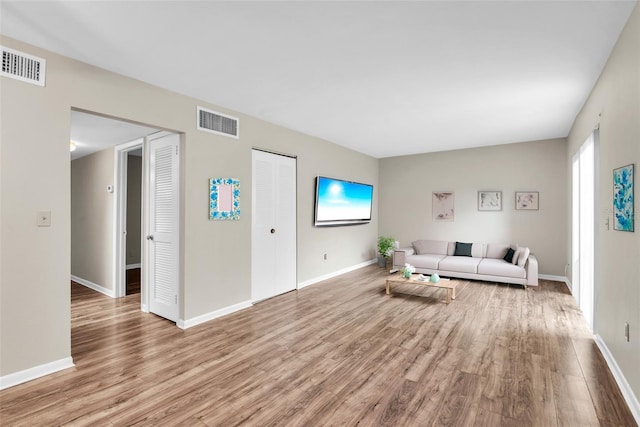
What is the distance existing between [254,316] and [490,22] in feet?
12.3

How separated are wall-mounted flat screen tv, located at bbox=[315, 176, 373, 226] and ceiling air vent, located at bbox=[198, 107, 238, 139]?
1.92 metres

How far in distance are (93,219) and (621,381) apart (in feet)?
23.2

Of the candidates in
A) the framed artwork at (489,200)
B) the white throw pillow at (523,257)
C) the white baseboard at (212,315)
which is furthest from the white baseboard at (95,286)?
the framed artwork at (489,200)

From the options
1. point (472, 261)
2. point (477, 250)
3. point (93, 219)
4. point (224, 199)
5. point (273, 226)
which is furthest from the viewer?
point (477, 250)

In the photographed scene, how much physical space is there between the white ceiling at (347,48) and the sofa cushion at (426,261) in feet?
9.77

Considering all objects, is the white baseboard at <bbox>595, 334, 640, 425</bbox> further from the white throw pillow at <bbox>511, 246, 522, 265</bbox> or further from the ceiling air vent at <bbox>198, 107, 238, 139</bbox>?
the ceiling air vent at <bbox>198, 107, 238, 139</bbox>

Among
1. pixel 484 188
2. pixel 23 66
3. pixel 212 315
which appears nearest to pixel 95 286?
pixel 212 315

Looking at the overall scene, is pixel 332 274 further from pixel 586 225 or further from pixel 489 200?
pixel 586 225

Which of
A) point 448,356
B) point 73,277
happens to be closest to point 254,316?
point 448,356

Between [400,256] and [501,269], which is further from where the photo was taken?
[400,256]

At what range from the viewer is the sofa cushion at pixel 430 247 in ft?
22.4

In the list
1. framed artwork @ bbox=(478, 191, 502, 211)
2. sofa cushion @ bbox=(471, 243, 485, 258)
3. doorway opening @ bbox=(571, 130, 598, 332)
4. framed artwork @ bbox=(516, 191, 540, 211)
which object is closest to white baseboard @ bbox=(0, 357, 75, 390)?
doorway opening @ bbox=(571, 130, 598, 332)

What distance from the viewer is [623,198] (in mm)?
2346

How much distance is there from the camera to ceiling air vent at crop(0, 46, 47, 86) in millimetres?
2410
